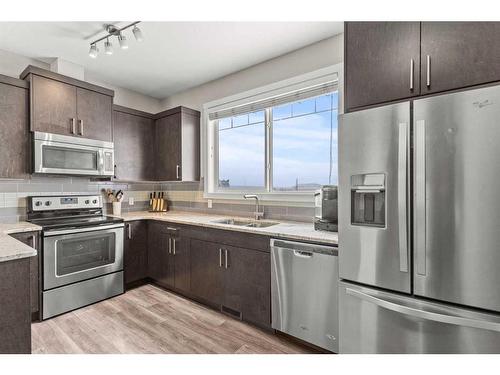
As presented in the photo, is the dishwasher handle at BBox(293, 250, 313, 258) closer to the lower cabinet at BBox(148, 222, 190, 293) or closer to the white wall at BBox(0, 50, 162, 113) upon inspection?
the lower cabinet at BBox(148, 222, 190, 293)

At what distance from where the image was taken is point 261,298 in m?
2.15

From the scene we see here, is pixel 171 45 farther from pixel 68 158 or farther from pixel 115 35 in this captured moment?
pixel 68 158

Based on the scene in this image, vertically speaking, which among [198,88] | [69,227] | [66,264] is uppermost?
[198,88]

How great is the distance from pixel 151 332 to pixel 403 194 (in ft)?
6.98

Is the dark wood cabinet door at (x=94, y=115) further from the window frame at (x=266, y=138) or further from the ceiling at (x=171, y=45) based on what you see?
the window frame at (x=266, y=138)

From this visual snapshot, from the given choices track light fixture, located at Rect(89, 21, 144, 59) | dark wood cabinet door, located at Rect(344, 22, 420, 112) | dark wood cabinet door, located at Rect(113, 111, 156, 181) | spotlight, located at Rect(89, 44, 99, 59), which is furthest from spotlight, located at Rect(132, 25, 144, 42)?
dark wood cabinet door, located at Rect(344, 22, 420, 112)

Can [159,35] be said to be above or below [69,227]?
above

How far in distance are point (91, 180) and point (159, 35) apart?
75.0 inches

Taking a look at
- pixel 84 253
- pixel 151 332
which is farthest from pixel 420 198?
pixel 84 253

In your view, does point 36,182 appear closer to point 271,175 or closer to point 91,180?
point 91,180

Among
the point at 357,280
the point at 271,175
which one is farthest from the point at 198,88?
the point at 357,280

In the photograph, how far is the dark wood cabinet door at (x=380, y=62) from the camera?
1.44 meters

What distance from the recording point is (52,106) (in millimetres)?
2572

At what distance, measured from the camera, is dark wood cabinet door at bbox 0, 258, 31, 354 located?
1.18m
